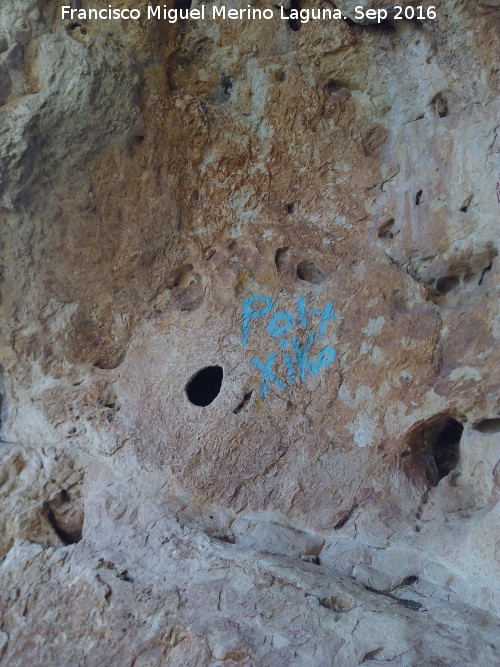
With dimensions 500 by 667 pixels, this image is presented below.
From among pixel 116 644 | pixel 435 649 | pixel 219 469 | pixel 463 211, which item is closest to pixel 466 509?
pixel 435 649

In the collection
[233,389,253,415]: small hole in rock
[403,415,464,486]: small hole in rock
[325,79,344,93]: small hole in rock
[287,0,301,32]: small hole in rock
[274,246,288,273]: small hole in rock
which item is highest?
[287,0,301,32]: small hole in rock

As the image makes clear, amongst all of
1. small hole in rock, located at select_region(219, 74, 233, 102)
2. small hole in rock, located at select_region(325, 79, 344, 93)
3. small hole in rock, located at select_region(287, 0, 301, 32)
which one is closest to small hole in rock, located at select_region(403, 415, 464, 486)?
small hole in rock, located at select_region(325, 79, 344, 93)

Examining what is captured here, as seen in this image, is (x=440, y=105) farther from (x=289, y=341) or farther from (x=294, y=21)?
(x=289, y=341)

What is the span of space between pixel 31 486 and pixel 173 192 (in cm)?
189

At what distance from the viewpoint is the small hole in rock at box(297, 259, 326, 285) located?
3758mm

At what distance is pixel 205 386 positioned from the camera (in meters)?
3.88

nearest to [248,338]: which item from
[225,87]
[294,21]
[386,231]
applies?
[386,231]

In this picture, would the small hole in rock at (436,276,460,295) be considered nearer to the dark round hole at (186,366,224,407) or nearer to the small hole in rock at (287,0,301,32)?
the dark round hole at (186,366,224,407)

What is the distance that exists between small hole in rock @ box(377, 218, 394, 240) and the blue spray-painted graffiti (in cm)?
49

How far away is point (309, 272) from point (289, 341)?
1.48ft

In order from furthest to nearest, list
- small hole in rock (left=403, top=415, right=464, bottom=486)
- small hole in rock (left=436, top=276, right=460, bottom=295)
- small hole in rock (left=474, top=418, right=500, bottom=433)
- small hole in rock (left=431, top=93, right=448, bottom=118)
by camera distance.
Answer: small hole in rock (left=431, top=93, right=448, bottom=118) < small hole in rock (left=436, top=276, right=460, bottom=295) < small hole in rock (left=403, top=415, right=464, bottom=486) < small hole in rock (left=474, top=418, right=500, bottom=433)

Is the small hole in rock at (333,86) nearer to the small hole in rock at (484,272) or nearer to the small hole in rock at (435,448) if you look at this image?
the small hole in rock at (484,272)

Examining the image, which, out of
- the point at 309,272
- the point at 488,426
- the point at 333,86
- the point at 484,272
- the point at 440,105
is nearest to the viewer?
the point at 488,426

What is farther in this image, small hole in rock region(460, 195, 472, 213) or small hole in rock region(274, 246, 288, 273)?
small hole in rock region(274, 246, 288, 273)
